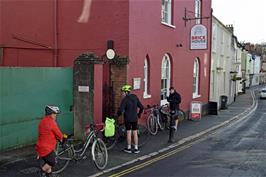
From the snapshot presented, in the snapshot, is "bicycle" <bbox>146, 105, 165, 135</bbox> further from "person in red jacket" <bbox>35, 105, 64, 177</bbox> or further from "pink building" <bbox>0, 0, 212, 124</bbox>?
"person in red jacket" <bbox>35, 105, 64, 177</bbox>

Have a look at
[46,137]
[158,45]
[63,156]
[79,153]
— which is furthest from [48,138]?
[158,45]

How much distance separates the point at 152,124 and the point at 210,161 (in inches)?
187

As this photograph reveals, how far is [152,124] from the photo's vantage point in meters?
14.8

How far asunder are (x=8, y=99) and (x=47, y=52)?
5.73 meters

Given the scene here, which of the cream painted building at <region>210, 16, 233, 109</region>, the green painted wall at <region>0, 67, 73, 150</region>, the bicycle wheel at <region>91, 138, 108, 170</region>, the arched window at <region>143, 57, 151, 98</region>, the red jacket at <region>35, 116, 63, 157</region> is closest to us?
the red jacket at <region>35, 116, 63, 157</region>

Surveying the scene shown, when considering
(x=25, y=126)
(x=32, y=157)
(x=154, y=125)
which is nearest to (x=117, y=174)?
(x=32, y=157)

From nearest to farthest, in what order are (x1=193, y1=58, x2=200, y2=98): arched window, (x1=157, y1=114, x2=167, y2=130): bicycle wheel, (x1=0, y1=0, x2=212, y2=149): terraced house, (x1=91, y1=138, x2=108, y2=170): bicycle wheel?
1. (x1=91, y1=138, x2=108, y2=170): bicycle wheel
2. (x1=0, y1=0, x2=212, y2=149): terraced house
3. (x1=157, y1=114, x2=167, y2=130): bicycle wheel
4. (x1=193, y1=58, x2=200, y2=98): arched window

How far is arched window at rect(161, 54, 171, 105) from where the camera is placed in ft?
58.1

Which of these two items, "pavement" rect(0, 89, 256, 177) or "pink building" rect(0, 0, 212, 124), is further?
"pink building" rect(0, 0, 212, 124)

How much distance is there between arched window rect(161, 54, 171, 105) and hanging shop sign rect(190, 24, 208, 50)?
1654 mm

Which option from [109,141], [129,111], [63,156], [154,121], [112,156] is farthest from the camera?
[154,121]

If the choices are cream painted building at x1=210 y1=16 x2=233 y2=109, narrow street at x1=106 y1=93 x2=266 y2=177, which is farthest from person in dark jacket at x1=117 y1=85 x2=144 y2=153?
cream painted building at x1=210 y1=16 x2=233 y2=109

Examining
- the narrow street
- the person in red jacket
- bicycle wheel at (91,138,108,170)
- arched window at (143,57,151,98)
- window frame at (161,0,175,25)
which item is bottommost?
the narrow street

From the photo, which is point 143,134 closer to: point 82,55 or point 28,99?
point 82,55
